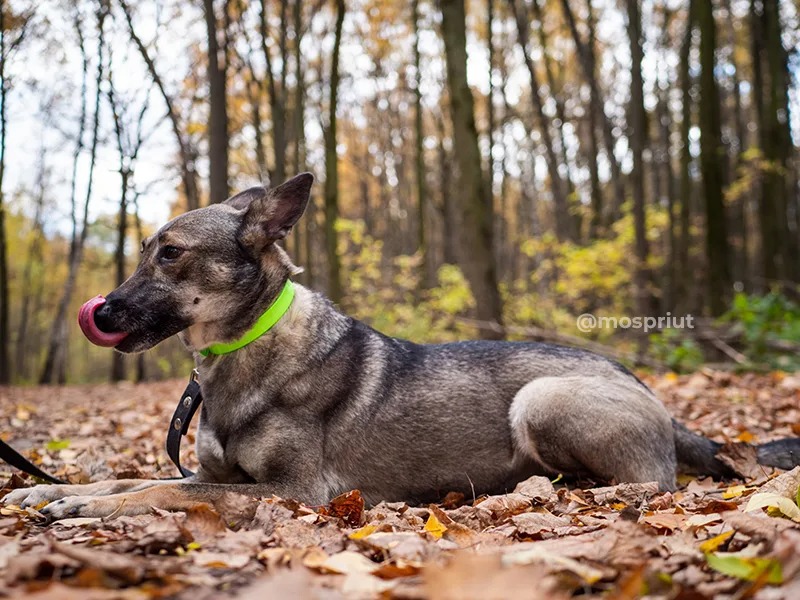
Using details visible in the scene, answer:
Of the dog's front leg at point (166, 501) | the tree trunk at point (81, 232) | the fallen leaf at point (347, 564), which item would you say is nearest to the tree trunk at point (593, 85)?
the tree trunk at point (81, 232)

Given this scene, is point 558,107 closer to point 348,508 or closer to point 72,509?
point 348,508

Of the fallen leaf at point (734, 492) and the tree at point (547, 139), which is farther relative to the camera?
the tree at point (547, 139)

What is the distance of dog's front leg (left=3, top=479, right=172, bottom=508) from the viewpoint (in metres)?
3.42

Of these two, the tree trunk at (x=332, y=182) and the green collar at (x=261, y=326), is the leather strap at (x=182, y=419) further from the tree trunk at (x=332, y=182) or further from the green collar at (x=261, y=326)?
the tree trunk at (x=332, y=182)

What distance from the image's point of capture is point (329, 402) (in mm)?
3990

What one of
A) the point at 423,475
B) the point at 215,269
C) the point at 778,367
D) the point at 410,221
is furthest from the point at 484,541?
the point at 410,221

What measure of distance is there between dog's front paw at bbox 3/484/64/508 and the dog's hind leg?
8.89ft

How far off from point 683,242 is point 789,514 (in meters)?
18.2

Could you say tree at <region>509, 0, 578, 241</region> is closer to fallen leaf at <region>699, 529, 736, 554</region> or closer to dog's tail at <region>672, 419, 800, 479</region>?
dog's tail at <region>672, 419, 800, 479</region>

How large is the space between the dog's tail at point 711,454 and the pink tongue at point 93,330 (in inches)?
142

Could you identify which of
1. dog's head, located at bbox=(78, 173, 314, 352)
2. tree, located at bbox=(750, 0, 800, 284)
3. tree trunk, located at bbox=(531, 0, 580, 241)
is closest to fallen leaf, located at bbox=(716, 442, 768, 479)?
dog's head, located at bbox=(78, 173, 314, 352)

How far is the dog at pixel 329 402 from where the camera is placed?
3775 millimetres

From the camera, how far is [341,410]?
4.03 metres

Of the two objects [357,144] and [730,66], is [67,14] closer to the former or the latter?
[357,144]
